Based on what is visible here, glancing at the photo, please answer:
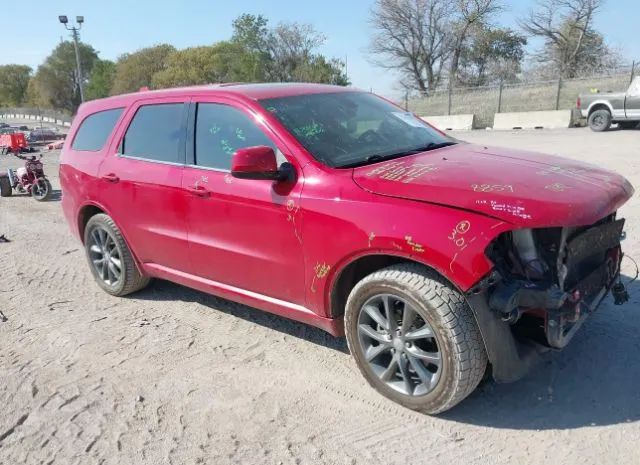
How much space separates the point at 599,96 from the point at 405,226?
701 inches

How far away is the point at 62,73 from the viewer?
8944cm

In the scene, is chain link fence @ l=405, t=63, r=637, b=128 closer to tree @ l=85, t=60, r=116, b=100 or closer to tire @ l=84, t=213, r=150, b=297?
tire @ l=84, t=213, r=150, b=297

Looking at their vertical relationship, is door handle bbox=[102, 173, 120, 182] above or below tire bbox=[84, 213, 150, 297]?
above

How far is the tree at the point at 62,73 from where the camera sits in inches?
3487

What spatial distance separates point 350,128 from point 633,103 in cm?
1658

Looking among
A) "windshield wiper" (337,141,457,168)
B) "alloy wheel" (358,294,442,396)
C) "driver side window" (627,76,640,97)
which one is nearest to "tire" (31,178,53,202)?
"windshield wiper" (337,141,457,168)

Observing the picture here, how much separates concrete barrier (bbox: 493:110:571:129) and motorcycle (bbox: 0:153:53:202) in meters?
19.0

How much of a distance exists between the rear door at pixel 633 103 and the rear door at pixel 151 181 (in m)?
16.9

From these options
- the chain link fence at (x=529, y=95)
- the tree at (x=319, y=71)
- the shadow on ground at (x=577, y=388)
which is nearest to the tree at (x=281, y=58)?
the tree at (x=319, y=71)

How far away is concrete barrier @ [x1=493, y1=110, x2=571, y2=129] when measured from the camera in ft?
74.7

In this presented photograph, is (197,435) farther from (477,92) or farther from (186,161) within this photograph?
(477,92)

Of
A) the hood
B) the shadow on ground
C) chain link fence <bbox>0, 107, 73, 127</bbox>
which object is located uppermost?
the hood

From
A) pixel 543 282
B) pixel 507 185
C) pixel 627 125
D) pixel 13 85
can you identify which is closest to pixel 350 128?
pixel 507 185

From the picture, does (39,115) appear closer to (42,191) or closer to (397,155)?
(42,191)
